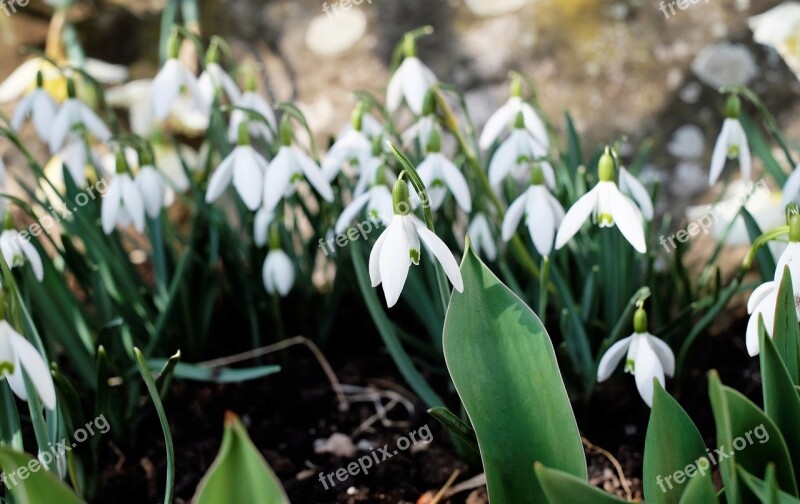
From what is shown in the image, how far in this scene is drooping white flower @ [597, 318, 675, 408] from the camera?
1159 mm

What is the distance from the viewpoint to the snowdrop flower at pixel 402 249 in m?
0.94

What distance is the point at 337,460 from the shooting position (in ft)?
4.68

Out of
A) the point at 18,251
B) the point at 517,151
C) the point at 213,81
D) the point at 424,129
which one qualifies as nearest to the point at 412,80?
the point at 424,129

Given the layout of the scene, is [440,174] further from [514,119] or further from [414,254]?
[414,254]

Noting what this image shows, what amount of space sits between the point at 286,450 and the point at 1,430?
1.66ft

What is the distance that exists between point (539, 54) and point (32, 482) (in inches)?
64.1

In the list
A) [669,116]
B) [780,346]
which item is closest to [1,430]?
[780,346]

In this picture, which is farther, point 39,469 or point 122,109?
point 122,109

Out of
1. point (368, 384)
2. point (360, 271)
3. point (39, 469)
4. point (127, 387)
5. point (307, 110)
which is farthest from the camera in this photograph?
point (307, 110)

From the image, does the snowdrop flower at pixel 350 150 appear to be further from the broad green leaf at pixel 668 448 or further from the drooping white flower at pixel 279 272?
the broad green leaf at pixel 668 448

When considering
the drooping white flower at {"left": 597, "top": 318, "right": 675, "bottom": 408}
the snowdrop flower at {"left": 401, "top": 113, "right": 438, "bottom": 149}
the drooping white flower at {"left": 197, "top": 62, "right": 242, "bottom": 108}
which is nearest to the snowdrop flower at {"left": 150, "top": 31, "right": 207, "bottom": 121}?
the drooping white flower at {"left": 197, "top": 62, "right": 242, "bottom": 108}

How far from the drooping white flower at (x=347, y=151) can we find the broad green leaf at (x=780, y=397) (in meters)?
0.79

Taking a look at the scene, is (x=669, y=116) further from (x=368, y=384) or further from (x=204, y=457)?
(x=204, y=457)

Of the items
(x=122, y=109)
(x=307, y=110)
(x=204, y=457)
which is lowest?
(x=204, y=457)
